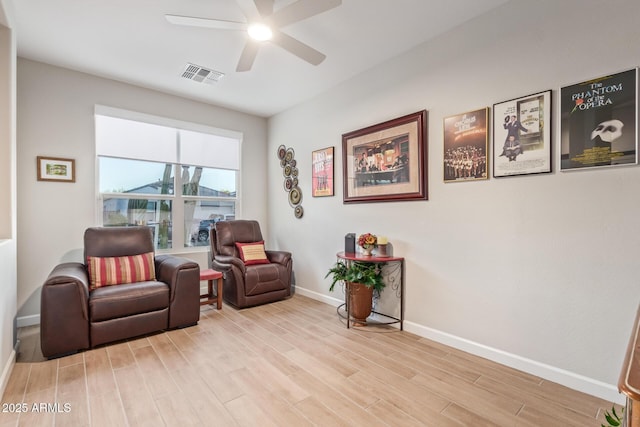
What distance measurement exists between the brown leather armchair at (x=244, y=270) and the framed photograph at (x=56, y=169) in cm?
169

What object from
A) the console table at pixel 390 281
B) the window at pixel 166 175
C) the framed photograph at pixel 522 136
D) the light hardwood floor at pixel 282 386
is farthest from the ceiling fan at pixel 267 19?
the light hardwood floor at pixel 282 386

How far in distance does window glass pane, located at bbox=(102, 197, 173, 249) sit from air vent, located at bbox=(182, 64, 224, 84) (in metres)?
1.67

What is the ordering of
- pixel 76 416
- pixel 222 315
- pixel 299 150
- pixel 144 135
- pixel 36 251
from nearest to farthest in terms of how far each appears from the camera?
1. pixel 76 416
2. pixel 36 251
3. pixel 222 315
4. pixel 144 135
5. pixel 299 150

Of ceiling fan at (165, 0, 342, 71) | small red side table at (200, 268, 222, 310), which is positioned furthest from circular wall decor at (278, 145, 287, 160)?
ceiling fan at (165, 0, 342, 71)

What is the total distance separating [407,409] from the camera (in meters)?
1.84

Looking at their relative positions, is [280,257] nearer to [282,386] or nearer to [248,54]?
[282,386]

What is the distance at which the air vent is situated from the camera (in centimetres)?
339

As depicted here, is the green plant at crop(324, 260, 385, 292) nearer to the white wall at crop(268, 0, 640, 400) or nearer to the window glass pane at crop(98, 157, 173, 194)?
the white wall at crop(268, 0, 640, 400)

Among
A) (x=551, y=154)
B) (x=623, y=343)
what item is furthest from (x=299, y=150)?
(x=623, y=343)

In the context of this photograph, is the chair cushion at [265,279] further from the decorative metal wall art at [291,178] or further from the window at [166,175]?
the window at [166,175]

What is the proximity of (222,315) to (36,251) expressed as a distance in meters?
2.08

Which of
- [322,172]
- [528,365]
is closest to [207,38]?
[322,172]

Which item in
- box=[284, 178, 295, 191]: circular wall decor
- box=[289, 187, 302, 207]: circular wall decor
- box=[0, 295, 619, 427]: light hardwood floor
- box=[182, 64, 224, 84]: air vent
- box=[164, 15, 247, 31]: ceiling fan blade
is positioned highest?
box=[182, 64, 224, 84]: air vent

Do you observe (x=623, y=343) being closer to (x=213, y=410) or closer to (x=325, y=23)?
(x=213, y=410)
